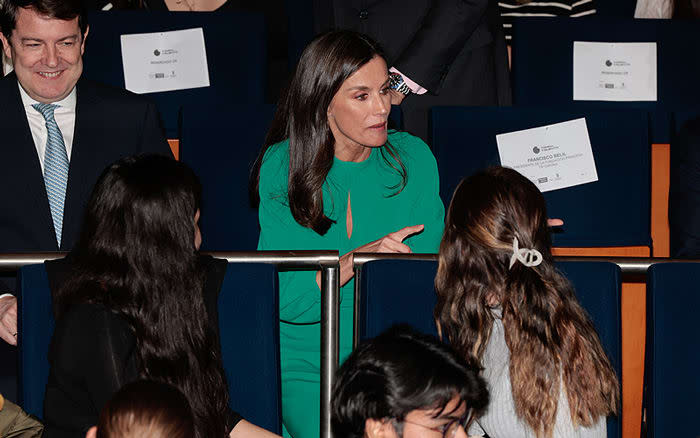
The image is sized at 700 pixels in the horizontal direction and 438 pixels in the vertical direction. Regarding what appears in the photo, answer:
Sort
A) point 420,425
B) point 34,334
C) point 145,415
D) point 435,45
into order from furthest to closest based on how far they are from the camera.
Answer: point 435,45 → point 34,334 → point 420,425 → point 145,415

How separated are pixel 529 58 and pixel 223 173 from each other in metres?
1.25

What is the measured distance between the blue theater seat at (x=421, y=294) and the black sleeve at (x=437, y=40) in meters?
1.14

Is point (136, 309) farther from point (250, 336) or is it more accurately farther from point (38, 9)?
point (38, 9)

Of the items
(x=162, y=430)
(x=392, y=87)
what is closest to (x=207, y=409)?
(x=162, y=430)

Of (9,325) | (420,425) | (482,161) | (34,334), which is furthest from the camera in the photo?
(482,161)

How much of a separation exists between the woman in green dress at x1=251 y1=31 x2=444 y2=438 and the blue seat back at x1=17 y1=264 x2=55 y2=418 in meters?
0.68

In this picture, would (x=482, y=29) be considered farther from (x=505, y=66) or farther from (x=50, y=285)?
(x=50, y=285)

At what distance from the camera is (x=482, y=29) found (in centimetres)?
312

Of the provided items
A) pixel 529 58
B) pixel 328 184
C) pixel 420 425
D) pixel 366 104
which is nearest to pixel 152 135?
pixel 328 184

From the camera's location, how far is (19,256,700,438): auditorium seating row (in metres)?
2.00

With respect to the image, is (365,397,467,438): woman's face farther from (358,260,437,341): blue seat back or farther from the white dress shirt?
the white dress shirt

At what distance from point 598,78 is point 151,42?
1679mm

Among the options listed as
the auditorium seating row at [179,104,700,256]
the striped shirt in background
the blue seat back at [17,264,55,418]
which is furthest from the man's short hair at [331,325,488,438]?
the striped shirt in background

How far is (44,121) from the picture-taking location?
2.63m
